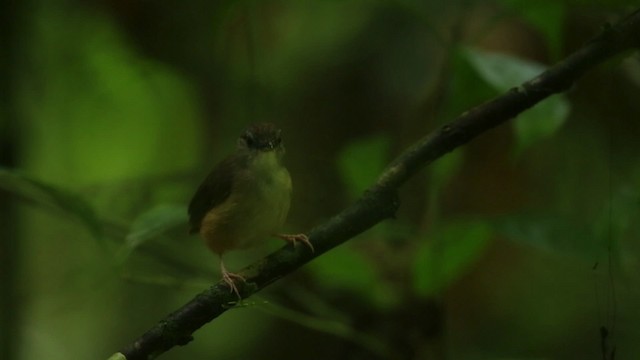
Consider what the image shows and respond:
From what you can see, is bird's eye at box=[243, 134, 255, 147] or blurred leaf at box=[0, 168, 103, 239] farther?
bird's eye at box=[243, 134, 255, 147]

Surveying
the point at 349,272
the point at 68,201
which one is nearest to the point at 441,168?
the point at 349,272

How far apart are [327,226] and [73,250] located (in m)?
1.89

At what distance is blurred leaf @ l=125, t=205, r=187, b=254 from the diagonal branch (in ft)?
0.89

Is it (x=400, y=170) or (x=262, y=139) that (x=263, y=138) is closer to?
(x=262, y=139)

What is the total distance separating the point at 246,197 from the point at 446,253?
1.24 ft

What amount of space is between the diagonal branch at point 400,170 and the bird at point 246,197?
1.32 ft

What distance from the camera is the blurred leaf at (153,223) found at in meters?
1.63

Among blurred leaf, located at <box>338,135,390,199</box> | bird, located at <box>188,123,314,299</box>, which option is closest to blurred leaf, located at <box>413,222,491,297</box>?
blurred leaf, located at <box>338,135,390,199</box>

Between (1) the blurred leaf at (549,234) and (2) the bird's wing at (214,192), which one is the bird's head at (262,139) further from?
(1) the blurred leaf at (549,234)

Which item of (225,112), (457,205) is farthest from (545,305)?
(225,112)

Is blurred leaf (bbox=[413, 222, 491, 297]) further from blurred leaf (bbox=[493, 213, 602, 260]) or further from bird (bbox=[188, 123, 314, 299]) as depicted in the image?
bird (bbox=[188, 123, 314, 299])

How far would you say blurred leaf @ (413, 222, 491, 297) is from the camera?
72.2 inches

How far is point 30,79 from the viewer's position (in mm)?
2744

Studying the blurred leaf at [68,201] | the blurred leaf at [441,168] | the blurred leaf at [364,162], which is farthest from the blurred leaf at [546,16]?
the blurred leaf at [68,201]
